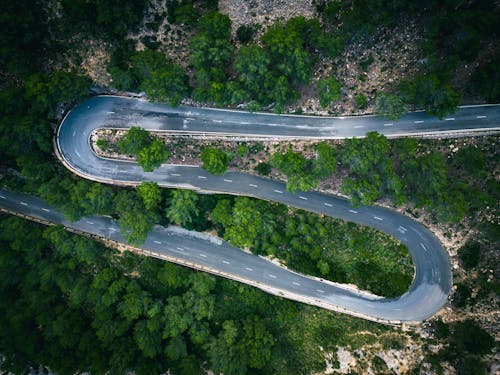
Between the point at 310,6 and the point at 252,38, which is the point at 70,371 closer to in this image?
the point at 252,38

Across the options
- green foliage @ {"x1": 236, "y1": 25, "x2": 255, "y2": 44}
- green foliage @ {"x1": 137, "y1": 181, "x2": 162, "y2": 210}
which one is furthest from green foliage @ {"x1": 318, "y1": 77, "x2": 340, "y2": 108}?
green foliage @ {"x1": 137, "y1": 181, "x2": 162, "y2": 210}

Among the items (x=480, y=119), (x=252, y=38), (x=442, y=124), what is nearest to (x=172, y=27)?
(x=252, y=38)

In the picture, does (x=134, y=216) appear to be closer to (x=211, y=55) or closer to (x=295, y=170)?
(x=295, y=170)

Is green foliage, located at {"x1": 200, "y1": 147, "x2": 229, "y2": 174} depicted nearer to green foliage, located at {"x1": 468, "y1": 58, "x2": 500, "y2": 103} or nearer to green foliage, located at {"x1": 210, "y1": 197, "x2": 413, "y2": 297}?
green foliage, located at {"x1": 210, "y1": 197, "x2": 413, "y2": 297}

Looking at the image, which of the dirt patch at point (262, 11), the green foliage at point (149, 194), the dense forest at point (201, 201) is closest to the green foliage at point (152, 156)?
the dense forest at point (201, 201)

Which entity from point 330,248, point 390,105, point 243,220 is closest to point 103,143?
point 243,220

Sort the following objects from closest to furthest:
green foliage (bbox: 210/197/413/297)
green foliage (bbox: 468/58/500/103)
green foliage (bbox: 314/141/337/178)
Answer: green foliage (bbox: 468/58/500/103) < green foliage (bbox: 314/141/337/178) < green foliage (bbox: 210/197/413/297)
